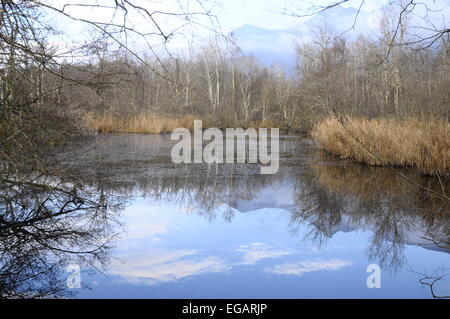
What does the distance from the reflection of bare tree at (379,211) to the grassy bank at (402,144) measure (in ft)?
1.49

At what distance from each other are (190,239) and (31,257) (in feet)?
4.26

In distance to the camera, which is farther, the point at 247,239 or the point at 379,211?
the point at 379,211

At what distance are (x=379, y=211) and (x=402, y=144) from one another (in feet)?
11.7

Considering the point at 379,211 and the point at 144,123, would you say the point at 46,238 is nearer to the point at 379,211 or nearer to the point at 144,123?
the point at 379,211

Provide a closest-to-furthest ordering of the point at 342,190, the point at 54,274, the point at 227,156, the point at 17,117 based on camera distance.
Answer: the point at 54,274, the point at 17,117, the point at 342,190, the point at 227,156

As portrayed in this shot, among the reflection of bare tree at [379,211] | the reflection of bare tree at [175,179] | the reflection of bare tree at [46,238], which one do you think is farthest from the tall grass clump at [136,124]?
the reflection of bare tree at [46,238]

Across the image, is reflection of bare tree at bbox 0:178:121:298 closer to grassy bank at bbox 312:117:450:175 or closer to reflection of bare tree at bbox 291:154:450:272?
reflection of bare tree at bbox 291:154:450:272

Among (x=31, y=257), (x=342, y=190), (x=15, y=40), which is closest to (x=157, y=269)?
(x=31, y=257)

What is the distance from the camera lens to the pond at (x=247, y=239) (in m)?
3.04

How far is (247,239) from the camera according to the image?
13.5ft

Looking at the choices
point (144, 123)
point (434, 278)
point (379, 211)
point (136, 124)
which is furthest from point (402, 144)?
point (136, 124)

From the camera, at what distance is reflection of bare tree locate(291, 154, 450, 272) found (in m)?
4.13
